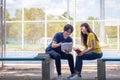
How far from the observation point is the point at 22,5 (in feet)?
45.2

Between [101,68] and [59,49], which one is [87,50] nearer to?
[101,68]

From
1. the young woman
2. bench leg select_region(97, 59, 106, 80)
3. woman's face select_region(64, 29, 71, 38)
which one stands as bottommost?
bench leg select_region(97, 59, 106, 80)

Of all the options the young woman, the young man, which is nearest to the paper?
the young man

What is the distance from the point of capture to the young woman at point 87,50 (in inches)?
252

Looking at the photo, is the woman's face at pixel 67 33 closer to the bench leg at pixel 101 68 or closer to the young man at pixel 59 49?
the young man at pixel 59 49

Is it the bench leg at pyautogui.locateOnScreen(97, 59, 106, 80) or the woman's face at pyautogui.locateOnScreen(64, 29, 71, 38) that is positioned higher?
the woman's face at pyautogui.locateOnScreen(64, 29, 71, 38)

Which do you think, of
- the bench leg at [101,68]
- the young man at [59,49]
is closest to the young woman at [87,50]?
the young man at [59,49]

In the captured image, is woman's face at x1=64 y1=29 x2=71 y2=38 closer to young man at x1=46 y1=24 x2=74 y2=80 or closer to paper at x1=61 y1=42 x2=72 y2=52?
young man at x1=46 y1=24 x2=74 y2=80

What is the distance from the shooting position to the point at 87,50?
6.45m

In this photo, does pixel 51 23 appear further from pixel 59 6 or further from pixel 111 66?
pixel 111 66

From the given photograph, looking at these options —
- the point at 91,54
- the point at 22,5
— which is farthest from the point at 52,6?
the point at 91,54

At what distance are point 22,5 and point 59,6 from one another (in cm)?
174

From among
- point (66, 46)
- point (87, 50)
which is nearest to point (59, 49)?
point (66, 46)

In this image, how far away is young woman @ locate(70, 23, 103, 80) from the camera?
21.0 ft
